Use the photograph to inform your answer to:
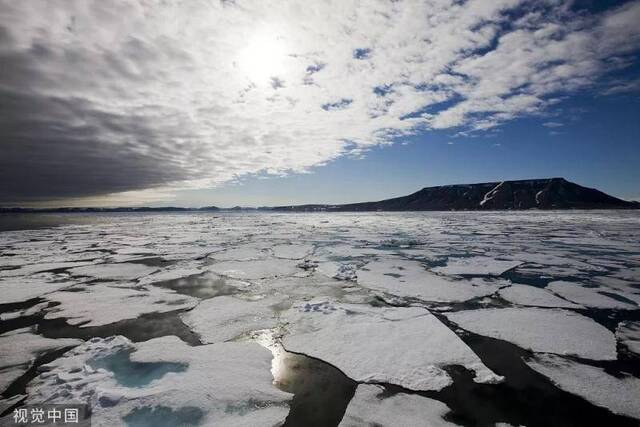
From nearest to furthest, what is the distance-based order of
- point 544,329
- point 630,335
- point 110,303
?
1. point 630,335
2. point 544,329
3. point 110,303

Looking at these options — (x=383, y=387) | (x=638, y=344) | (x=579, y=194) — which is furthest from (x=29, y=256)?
(x=579, y=194)

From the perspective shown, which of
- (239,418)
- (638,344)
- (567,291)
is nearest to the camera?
(239,418)

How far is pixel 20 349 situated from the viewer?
3.32m

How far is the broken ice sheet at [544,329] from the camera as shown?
10.8 ft

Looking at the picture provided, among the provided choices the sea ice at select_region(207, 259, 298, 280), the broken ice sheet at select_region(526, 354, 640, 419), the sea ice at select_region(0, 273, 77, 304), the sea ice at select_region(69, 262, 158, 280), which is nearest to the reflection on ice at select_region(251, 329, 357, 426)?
the broken ice sheet at select_region(526, 354, 640, 419)

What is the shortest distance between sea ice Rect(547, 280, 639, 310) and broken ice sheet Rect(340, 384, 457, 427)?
3960 mm

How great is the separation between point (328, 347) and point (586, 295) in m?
4.79

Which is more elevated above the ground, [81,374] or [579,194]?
[579,194]

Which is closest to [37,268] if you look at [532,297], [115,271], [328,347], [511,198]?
[115,271]

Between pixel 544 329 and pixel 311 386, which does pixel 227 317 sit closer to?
pixel 311 386

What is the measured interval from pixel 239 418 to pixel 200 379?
670 mm

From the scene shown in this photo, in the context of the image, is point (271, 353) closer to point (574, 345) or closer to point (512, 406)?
point (512, 406)

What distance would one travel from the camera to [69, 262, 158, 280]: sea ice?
6.84 meters

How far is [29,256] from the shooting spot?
9.58 metres
